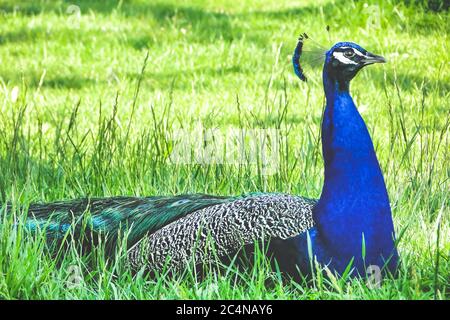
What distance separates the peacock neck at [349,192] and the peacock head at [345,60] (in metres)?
0.04

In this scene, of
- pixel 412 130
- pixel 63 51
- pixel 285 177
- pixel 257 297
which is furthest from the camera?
pixel 63 51

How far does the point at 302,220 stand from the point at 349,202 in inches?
4.6

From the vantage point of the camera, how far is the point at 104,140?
2670mm

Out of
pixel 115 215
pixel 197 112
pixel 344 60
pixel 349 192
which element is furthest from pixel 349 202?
pixel 197 112

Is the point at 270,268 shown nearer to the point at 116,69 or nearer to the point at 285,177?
the point at 285,177

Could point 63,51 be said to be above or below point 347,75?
below

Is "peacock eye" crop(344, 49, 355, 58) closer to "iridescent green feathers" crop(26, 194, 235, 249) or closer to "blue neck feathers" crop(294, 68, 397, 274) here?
"blue neck feathers" crop(294, 68, 397, 274)

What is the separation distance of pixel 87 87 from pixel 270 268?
1.89 metres

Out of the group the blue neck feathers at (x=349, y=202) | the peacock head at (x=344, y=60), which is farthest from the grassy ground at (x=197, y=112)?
the peacock head at (x=344, y=60)

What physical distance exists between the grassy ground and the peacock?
0.21ft

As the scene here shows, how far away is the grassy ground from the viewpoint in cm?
210
